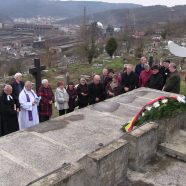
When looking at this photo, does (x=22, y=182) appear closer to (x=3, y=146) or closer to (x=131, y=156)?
(x=3, y=146)

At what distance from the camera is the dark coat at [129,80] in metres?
8.54

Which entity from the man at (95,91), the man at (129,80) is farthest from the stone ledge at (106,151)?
the man at (129,80)

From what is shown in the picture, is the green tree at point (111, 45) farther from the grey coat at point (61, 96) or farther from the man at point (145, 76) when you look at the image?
the grey coat at point (61, 96)

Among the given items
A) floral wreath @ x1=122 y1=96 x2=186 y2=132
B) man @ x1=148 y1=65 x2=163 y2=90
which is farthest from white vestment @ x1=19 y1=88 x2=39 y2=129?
man @ x1=148 y1=65 x2=163 y2=90

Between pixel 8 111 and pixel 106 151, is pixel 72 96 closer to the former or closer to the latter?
pixel 8 111

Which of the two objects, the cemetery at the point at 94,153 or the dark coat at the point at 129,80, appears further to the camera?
the dark coat at the point at 129,80

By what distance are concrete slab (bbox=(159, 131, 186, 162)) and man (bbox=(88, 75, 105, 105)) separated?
9.29 ft

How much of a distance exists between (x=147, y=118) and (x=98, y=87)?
8.71 feet

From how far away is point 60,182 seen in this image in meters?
3.39

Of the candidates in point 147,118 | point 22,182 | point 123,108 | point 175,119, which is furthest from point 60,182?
point 123,108

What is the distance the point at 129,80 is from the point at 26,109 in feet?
9.60

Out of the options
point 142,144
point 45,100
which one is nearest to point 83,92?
point 45,100

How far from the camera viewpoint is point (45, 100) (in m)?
7.40

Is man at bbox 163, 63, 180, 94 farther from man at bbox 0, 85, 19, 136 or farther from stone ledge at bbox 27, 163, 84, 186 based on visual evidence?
stone ledge at bbox 27, 163, 84, 186
